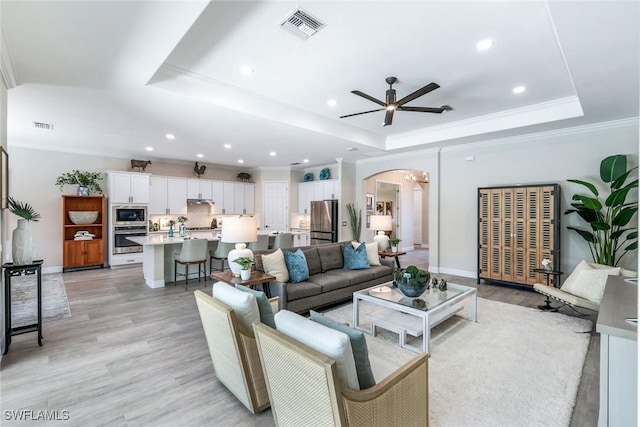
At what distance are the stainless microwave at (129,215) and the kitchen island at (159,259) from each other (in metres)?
2.16

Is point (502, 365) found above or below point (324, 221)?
below

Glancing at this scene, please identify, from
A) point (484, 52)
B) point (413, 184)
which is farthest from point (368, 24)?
point (413, 184)

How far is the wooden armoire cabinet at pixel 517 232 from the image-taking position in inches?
190

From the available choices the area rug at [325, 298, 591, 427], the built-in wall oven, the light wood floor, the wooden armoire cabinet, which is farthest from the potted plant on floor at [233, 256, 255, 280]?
the built-in wall oven

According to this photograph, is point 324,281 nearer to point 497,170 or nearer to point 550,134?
point 497,170

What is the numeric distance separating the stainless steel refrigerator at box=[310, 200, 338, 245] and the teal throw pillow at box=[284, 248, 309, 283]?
4110 mm

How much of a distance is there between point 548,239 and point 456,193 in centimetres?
186

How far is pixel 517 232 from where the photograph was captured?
5.16 m

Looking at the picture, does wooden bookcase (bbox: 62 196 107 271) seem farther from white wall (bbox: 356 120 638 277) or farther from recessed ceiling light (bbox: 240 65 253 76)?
white wall (bbox: 356 120 638 277)

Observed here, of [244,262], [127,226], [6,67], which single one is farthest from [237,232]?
[127,226]

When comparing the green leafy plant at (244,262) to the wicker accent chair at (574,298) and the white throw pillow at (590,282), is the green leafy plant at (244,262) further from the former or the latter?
the white throw pillow at (590,282)

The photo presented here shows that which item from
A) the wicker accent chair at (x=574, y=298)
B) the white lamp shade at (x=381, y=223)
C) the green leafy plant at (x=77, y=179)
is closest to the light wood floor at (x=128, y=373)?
the wicker accent chair at (x=574, y=298)

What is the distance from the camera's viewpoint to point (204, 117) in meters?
4.30

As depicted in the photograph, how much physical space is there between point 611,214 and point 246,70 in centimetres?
552
